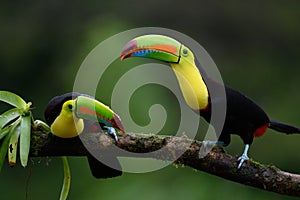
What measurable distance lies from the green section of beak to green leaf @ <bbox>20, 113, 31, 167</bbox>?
17 cm

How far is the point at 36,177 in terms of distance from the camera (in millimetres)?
4863

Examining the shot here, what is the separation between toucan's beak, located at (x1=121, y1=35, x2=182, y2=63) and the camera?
7.21 feet

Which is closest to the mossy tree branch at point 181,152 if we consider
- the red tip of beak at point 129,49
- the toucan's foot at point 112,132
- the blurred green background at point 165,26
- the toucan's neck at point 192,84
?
the toucan's foot at point 112,132

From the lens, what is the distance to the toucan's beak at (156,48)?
2198 mm

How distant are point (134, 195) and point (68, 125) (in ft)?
6.09

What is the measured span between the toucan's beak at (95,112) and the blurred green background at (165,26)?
2587 mm

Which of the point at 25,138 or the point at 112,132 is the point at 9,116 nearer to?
the point at 25,138

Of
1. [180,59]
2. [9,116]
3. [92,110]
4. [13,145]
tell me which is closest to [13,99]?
[9,116]

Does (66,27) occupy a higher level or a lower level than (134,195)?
higher

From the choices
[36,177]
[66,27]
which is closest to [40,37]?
[66,27]

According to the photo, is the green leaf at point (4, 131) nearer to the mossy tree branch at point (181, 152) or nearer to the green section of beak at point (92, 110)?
the mossy tree branch at point (181, 152)

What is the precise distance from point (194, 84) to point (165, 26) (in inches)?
135

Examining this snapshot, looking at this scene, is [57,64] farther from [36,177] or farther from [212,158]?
[212,158]

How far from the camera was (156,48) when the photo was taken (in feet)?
7.27
